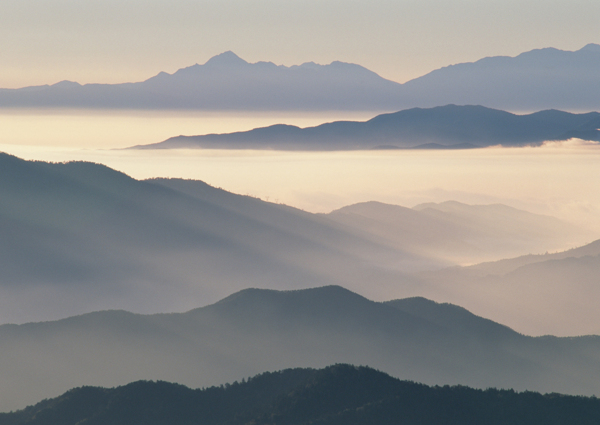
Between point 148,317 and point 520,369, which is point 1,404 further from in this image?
point 520,369

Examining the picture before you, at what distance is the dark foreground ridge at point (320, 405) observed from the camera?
101 m

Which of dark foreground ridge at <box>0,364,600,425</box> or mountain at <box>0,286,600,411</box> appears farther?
mountain at <box>0,286,600,411</box>

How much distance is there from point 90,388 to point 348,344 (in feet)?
291

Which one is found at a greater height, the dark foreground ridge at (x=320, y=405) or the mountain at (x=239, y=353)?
the dark foreground ridge at (x=320, y=405)

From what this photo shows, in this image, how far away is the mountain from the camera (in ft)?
561

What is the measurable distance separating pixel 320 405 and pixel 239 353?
81820 millimetres

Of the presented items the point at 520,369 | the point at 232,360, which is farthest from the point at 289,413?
the point at 520,369

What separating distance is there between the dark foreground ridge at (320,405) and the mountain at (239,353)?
178 ft

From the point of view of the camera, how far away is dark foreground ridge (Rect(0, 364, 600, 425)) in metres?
101

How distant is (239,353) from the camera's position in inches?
7185

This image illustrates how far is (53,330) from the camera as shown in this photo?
614ft

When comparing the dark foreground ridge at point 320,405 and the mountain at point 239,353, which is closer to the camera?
the dark foreground ridge at point 320,405

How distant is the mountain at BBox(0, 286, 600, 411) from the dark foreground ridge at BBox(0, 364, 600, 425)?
5426 centimetres

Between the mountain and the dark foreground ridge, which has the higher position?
the dark foreground ridge
